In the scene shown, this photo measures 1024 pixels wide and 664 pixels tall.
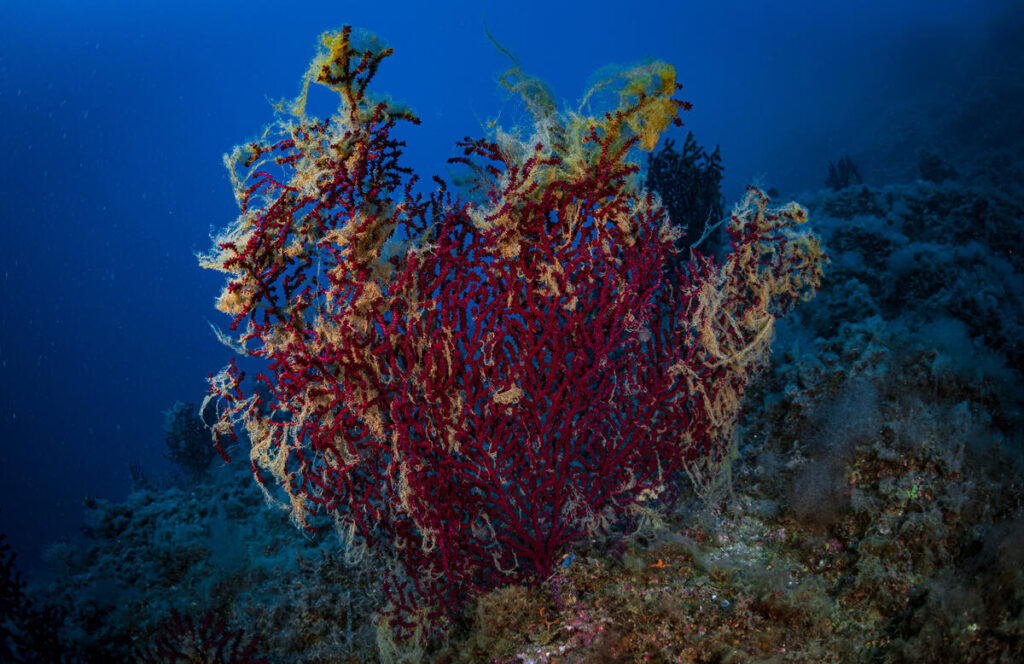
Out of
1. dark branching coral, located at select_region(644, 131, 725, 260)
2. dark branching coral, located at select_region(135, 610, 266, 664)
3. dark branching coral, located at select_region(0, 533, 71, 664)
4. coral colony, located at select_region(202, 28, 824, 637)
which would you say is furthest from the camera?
dark branching coral, located at select_region(644, 131, 725, 260)

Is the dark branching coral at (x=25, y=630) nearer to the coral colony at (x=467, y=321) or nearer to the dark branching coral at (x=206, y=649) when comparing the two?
the dark branching coral at (x=206, y=649)

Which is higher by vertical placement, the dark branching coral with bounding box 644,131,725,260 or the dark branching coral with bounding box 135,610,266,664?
the dark branching coral with bounding box 644,131,725,260

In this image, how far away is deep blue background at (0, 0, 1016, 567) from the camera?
4419 centimetres

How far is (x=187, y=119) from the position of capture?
387 ft

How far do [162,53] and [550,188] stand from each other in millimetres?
146098

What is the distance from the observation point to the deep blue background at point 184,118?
44188mm

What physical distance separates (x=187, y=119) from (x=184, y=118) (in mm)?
642

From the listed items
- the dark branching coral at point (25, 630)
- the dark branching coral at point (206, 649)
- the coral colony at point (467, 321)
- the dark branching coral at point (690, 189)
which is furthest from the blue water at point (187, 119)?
the dark branching coral at point (25, 630)

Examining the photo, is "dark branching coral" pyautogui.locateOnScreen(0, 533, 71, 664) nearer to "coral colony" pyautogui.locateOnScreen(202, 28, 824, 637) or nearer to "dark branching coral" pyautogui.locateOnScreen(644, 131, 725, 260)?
"coral colony" pyautogui.locateOnScreen(202, 28, 824, 637)

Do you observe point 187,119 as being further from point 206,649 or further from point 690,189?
point 206,649

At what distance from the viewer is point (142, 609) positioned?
18.5ft

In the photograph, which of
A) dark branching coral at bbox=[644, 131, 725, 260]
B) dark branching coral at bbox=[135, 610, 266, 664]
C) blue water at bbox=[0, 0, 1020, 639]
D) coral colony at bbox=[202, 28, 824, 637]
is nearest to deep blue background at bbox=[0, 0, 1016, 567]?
blue water at bbox=[0, 0, 1020, 639]

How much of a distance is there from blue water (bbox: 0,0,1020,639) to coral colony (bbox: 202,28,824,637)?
71.7 feet

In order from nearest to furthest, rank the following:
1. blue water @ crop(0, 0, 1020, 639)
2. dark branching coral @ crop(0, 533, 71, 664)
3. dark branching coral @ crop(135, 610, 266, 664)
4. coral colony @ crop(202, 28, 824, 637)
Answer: coral colony @ crop(202, 28, 824, 637)
dark branching coral @ crop(135, 610, 266, 664)
dark branching coral @ crop(0, 533, 71, 664)
blue water @ crop(0, 0, 1020, 639)
